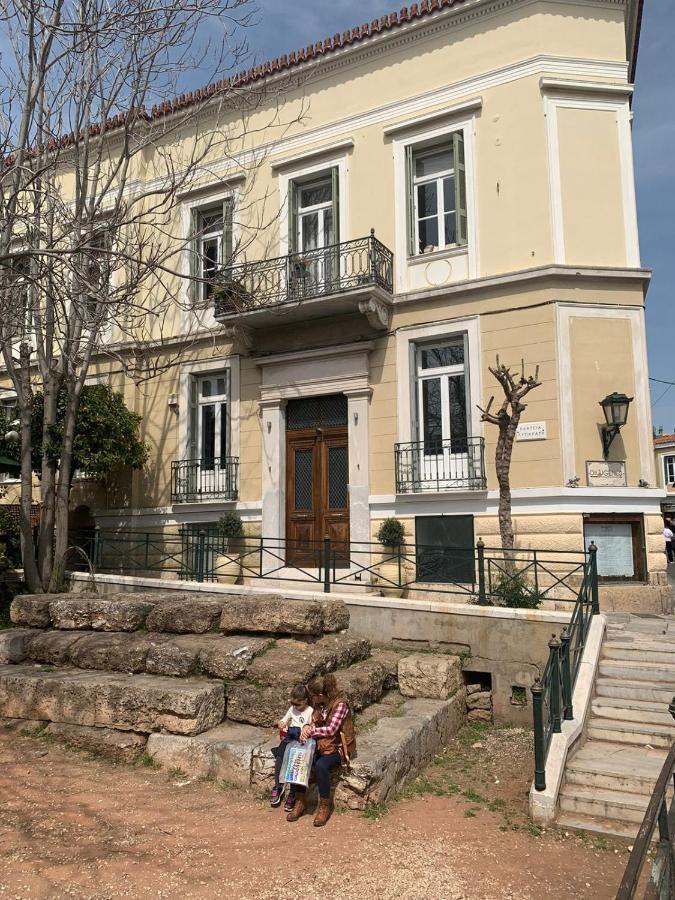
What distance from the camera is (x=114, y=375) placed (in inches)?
584

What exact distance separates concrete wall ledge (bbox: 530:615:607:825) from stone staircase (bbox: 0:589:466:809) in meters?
1.28

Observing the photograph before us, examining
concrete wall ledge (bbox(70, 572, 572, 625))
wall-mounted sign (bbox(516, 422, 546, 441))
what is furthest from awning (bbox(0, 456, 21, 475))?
wall-mounted sign (bbox(516, 422, 546, 441))

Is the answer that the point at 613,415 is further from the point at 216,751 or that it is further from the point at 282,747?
the point at 216,751

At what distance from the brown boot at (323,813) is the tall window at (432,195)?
370 inches

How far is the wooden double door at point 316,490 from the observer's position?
39.9 feet

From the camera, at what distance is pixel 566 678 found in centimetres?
653

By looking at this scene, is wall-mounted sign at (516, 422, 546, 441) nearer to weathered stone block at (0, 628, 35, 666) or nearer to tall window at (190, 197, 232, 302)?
tall window at (190, 197, 232, 302)

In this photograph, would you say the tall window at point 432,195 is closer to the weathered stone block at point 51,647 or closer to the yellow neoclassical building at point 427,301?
the yellow neoclassical building at point 427,301

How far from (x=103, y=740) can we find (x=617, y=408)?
8371mm

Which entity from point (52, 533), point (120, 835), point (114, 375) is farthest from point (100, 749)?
point (114, 375)

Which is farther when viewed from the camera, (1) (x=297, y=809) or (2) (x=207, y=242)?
(2) (x=207, y=242)

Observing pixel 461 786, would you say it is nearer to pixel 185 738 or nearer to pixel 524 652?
pixel 524 652

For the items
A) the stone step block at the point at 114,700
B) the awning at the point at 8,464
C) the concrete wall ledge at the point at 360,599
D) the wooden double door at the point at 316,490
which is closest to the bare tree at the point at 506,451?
the concrete wall ledge at the point at 360,599

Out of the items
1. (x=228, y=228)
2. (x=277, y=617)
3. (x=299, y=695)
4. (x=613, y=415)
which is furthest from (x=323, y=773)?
(x=228, y=228)
